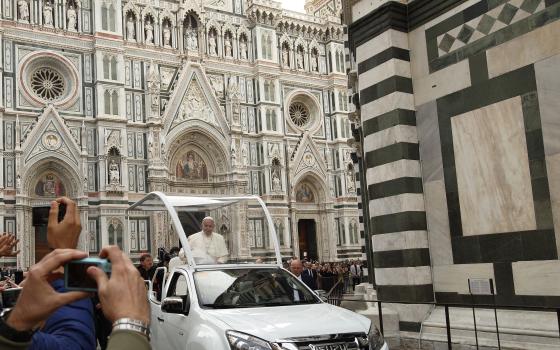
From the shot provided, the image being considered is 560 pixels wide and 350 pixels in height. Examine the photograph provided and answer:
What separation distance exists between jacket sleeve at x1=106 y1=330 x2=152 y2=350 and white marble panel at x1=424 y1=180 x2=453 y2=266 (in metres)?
8.03

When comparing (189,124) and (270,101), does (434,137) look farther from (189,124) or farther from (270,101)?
(270,101)

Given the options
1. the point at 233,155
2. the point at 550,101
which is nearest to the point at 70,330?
the point at 550,101

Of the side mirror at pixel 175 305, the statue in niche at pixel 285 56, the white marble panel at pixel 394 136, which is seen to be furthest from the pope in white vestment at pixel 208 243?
the statue in niche at pixel 285 56

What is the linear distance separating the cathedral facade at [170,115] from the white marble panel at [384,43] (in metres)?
23.0

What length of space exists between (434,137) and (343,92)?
1314 inches

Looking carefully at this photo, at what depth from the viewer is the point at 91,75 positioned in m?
32.8

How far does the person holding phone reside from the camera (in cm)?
159

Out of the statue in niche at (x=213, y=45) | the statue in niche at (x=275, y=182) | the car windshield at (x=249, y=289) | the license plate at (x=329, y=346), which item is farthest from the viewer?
→ the statue in niche at (x=275, y=182)

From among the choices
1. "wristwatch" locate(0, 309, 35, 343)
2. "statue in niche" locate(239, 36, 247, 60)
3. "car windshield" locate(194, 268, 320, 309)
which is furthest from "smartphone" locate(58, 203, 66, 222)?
"statue in niche" locate(239, 36, 247, 60)

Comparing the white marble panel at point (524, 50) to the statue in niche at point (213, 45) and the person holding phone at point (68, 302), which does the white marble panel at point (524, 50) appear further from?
the statue in niche at point (213, 45)

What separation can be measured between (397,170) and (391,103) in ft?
3.66

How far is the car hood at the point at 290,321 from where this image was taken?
5582mm

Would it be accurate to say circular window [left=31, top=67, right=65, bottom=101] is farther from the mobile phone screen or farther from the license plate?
the mobile phone screen

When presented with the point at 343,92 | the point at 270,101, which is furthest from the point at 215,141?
the point at 343,92
